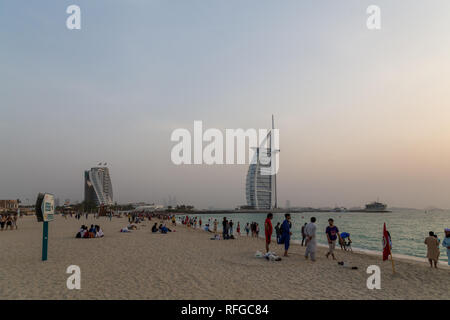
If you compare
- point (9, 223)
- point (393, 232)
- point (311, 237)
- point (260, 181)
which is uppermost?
point (260, 181)

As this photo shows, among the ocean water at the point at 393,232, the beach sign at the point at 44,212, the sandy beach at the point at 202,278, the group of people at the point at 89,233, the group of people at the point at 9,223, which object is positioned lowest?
the ocean water at the point at 393,232

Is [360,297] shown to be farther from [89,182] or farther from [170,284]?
[89,182]

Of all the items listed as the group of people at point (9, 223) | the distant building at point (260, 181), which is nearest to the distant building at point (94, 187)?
the distant building at point (260, 181)

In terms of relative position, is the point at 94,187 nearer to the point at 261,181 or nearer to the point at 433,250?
the point at 261,181

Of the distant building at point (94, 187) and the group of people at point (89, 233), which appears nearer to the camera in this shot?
the group of people at point (89, 233)

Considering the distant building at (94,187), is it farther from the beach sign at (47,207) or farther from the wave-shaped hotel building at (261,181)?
→ the beach sign at (47,207)

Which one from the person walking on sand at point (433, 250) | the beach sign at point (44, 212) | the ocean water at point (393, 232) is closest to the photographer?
the person walking on sand at point (433, 250)

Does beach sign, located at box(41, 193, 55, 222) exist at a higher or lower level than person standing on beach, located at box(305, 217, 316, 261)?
higher

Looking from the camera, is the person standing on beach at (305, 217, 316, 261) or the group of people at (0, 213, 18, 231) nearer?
the person standing on beach at (305, 217, 316, 261)

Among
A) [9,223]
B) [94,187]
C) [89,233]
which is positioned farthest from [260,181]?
[89,233]

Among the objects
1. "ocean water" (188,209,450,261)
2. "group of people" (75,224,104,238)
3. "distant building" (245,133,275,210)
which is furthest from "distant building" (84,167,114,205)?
"group of people" (75,224,104,238)

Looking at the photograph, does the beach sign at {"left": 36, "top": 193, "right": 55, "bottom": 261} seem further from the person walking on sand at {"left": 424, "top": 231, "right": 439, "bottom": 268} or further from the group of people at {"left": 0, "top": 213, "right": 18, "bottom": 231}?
the group of people at {"left": 0, "top": 213, "right": 18, "bottom": 231}
